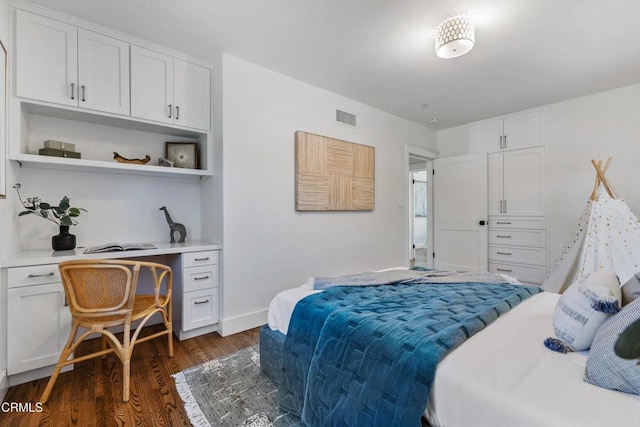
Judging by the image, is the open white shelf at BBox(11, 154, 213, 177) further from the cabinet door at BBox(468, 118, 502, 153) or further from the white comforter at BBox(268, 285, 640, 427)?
the cabinet door at BBox(468, 118, 502, 153)

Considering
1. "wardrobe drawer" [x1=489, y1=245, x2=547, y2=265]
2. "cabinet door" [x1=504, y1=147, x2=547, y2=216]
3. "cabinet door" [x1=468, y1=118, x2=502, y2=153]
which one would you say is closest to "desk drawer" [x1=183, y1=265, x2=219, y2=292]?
"wardrobe drawer" [x1=489, y1=245, x2=547, y2=265]

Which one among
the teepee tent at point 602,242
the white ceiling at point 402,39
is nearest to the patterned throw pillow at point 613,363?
the white ceiling at point 402,39

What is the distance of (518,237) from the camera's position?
4.01 m

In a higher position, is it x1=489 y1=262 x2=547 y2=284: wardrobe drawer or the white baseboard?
x1=489 y1=262 x2=547 y2=284: wardrobe drawer

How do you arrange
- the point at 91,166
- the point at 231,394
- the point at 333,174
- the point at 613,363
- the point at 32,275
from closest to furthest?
1. the point at 613,363
2. the point at 231,394
3. the point at 32,275
4. the point at 91,166
5. the point at 333,174

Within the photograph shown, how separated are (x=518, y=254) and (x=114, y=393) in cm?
470

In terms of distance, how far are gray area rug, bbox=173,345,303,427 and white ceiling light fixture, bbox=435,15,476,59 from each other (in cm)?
263

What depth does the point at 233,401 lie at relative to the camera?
1.65 metres

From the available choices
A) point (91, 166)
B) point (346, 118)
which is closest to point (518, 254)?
point (346, 118)

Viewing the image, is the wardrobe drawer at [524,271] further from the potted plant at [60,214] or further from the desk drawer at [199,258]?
the potted plant at [60,214]

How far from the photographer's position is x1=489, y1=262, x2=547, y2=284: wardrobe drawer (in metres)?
3.80

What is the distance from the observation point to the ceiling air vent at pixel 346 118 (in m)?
3.50

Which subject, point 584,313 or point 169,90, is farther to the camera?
point 169,90
